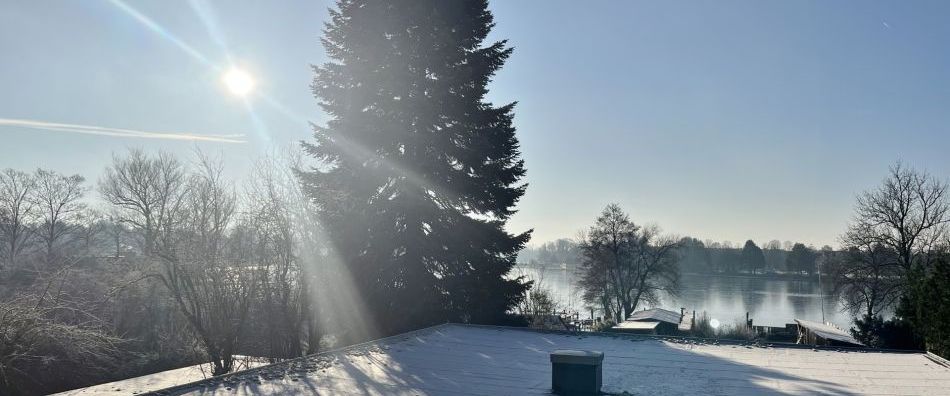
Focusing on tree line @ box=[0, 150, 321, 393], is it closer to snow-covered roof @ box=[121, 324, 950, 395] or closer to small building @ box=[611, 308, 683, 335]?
snow-covered roof @ box=[121, 324, 950, 395]

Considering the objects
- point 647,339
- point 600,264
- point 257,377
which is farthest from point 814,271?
point 257,377

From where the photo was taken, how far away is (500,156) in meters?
19.1

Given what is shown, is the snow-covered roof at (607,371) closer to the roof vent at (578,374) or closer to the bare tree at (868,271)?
the roof vent at (578,374)

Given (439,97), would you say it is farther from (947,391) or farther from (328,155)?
(947,391)

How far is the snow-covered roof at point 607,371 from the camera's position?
6684 mm

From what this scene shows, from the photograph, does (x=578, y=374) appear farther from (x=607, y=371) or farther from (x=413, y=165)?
(x=413, y=165)

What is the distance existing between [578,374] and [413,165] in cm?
1195

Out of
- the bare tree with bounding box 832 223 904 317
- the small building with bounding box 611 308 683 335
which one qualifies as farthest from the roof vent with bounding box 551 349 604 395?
the bare tree with bounding box 832 223 904 317

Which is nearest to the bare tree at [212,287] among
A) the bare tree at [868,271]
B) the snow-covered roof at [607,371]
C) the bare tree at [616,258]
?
the snow-covered roof at [607,371]

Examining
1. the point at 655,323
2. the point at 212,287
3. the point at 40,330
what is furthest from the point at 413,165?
the point at 655,323

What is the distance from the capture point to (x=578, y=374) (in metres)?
6.57

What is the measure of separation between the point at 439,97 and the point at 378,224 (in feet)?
14.8

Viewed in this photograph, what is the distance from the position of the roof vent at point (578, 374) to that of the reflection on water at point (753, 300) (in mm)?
24647

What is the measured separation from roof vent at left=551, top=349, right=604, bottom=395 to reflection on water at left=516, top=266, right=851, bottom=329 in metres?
24.6
